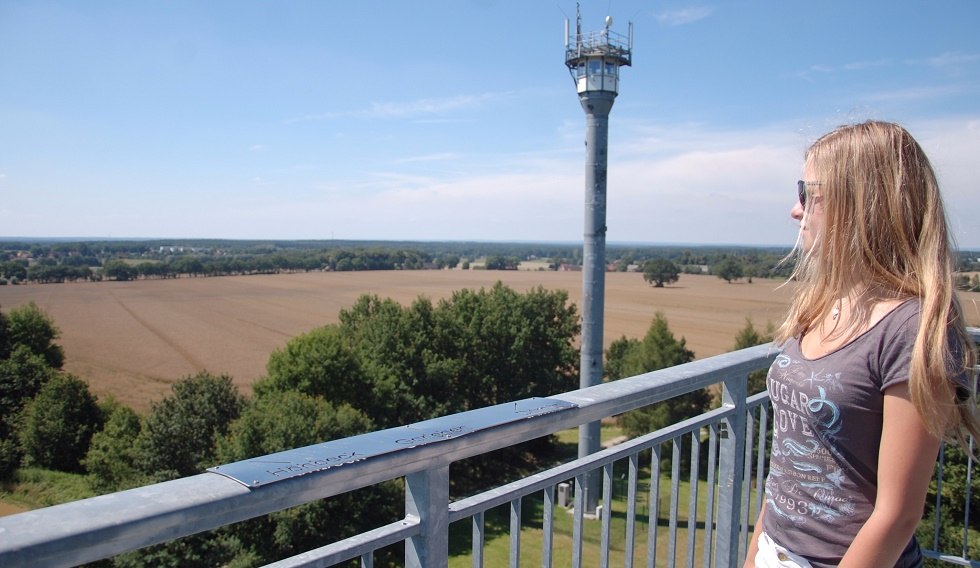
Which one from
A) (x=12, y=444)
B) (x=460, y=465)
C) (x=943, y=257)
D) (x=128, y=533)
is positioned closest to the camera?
(x=128, y=533)

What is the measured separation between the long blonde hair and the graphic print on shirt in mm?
191

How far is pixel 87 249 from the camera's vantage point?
219ft

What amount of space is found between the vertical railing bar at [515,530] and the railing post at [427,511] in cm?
25

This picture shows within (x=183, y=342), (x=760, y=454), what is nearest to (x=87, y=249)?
(x=183, y=342)

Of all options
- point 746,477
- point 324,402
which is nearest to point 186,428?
point 324,402

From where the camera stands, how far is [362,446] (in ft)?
4.57

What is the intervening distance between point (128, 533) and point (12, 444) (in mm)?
35038

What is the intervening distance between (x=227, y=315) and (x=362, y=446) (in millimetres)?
60616

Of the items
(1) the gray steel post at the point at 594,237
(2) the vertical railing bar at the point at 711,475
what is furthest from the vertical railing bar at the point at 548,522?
(1) the gray steel post at the point at 594,237

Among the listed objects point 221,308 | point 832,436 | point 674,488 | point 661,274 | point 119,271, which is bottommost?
point 221,308

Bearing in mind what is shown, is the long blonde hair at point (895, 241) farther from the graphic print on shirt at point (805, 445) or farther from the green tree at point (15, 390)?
the green tree at point (15, 390)

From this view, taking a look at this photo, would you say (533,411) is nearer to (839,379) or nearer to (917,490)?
(839,379)

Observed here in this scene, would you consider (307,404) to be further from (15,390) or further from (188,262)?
(188,262)

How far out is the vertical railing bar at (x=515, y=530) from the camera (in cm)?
171
